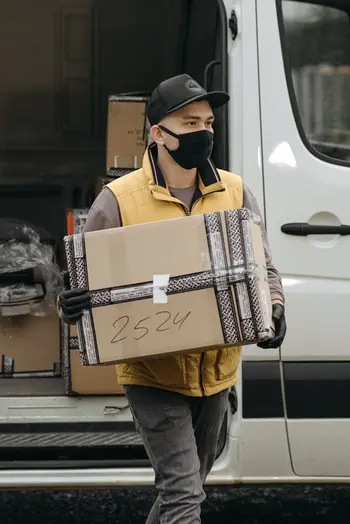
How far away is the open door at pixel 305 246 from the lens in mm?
3520

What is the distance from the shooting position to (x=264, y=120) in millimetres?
3545

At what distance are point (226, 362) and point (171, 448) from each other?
284mm

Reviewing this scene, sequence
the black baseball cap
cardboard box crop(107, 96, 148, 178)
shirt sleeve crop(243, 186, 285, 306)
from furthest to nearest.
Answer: cardboard box crop(107, 96, 148, 178)
shirt sleeve crop(243, 186, 285, 306)
the black baseball cap

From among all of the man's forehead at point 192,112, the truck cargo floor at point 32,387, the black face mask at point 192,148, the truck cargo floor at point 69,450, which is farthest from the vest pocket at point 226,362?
the truck cargo floor at point 32,387

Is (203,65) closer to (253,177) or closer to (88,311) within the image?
(253,177)

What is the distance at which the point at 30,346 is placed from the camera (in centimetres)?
472

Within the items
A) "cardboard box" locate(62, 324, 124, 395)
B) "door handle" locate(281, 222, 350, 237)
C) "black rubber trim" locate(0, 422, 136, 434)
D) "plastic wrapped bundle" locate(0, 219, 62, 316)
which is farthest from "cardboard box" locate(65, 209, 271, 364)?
"plastic wrapped bundle" locate(0, 219, 62, 316)

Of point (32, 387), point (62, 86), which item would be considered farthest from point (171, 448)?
point (62, 86)

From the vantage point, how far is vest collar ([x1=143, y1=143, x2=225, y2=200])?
9.29 feet

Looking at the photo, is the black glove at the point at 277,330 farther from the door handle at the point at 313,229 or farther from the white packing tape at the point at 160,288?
the door handle at the point at 313,229

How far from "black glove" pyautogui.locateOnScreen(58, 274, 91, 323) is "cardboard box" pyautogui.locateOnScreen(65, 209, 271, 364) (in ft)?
0.16

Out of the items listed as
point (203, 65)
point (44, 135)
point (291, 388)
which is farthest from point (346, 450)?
point (44, 135)

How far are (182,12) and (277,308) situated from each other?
232 centimetres

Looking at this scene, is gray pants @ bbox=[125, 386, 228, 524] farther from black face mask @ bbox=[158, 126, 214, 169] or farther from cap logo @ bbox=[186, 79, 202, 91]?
A: cap logo @ bbox=[186, 79, 202, 91]
